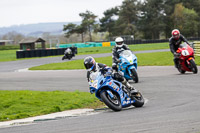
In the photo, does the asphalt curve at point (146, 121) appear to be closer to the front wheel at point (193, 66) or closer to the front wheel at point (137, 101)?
the front wheel at point (137, 101)

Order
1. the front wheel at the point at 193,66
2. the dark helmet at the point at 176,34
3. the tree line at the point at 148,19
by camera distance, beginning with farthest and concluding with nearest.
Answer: the tree line at the point at 148,19
the dark helmet at the point at 176,34
the front wheel at the point at 193,66

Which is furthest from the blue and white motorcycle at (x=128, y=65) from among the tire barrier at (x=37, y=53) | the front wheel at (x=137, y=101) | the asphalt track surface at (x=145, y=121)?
the tire barrier at (x=37, y=53)

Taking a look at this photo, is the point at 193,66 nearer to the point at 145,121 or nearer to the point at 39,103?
the point at 39,103

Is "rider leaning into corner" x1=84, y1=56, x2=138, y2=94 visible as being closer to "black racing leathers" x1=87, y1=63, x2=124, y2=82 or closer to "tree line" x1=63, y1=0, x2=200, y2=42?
"black racing leathers" x1=87, y1=63, x2=124, y2=82

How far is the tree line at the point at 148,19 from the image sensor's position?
3578 inches

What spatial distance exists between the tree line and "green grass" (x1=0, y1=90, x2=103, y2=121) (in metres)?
79.0

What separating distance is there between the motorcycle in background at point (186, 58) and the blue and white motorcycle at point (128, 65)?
2.37 m

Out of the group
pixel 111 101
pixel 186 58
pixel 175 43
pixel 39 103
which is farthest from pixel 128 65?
pixel 111 101

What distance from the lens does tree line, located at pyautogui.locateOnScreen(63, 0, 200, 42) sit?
9088 cm

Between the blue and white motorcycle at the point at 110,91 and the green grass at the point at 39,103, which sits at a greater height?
the blue and white motorcycle at the point at 110,91

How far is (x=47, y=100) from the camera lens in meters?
11.2

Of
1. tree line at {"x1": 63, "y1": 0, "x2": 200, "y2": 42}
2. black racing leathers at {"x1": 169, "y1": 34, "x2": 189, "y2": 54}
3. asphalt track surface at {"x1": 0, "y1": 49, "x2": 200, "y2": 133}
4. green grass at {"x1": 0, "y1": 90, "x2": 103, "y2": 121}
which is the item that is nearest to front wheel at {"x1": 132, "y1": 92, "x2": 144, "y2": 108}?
asphalt track surface at {"x1": 0, "y1": 49, "x2": 200, "y2": 133}

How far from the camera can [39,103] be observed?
1073 centimetres

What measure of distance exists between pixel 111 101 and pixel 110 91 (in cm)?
23
